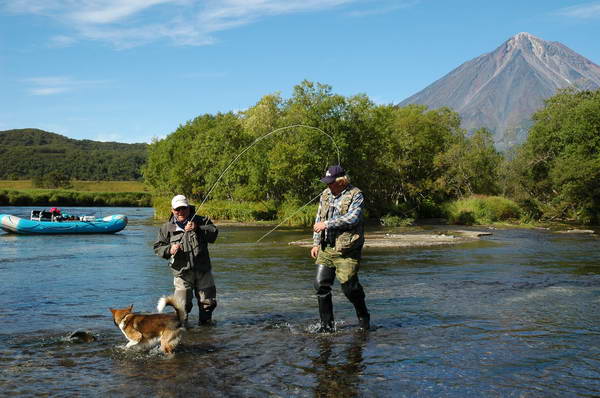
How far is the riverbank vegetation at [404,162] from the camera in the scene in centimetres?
4656

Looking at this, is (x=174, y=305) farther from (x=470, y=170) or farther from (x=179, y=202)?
(x=470, y=170)

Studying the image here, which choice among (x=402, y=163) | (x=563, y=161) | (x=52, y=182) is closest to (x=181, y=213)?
(x=563, y=161)

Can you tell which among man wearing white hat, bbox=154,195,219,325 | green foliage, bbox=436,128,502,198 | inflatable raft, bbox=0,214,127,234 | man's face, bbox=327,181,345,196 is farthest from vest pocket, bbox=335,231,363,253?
green foliage, bbox=436,128,502,198

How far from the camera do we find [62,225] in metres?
32.7

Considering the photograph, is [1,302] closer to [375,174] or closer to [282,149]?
[282,149]

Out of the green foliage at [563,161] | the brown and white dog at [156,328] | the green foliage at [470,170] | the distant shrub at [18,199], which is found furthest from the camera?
the distant shrub at [18,199]

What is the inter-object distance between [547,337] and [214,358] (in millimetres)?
4594

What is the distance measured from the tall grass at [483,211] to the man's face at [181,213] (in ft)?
130

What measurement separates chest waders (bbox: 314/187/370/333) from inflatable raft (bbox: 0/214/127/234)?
28.1 meters

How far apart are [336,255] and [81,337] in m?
3.63

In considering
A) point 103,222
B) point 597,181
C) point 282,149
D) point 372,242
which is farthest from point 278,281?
point 597,181

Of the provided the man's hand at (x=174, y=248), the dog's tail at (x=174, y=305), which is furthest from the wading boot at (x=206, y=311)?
the dog's tail at (x=174, y=305)

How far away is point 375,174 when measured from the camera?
183 feet

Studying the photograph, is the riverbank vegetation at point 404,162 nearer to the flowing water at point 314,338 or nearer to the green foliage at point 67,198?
the flowing water at point 314,338
